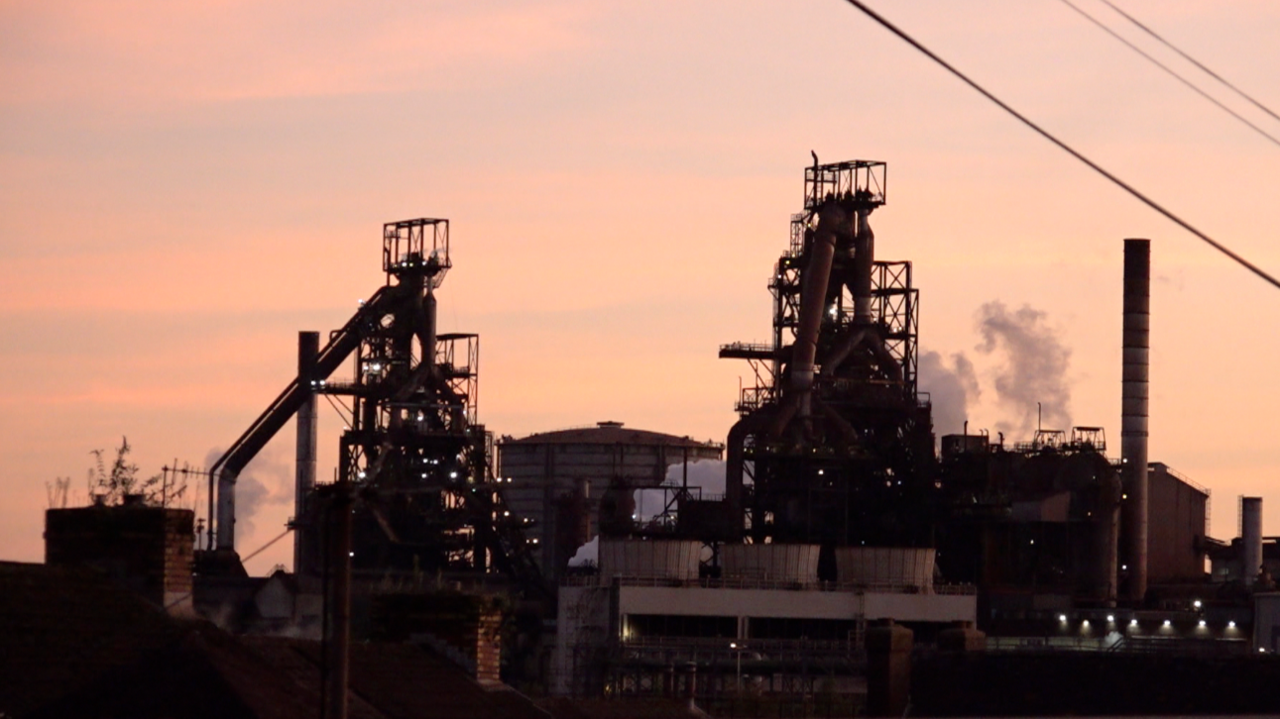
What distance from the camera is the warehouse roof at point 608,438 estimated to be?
10988 cm

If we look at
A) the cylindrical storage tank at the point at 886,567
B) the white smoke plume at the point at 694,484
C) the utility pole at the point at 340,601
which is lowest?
the cylindrical storage tank at the point at 886,567

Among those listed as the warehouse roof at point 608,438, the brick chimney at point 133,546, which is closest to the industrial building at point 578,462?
the warehouse roof at point 608,438

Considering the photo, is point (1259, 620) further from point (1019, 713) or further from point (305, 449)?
point (305, 449)

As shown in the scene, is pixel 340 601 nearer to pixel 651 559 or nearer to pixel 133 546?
pixel 133 546

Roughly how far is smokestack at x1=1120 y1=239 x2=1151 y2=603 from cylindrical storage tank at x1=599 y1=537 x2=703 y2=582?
1616cm

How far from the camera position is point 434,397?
9006 cm

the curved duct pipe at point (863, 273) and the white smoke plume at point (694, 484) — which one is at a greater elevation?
the curved duct pipe at point (863, 273)

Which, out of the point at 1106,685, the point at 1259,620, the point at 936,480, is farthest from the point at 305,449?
the point at 1106,685

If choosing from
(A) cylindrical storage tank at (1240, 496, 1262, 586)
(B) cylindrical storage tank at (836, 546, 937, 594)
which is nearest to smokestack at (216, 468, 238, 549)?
(B) cylindrical storage tank at (836, 546, 937, 594)

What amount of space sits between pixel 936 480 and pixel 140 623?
215 feet

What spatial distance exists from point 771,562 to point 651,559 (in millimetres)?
4228

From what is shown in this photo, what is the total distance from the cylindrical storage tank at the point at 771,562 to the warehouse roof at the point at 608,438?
29.9m

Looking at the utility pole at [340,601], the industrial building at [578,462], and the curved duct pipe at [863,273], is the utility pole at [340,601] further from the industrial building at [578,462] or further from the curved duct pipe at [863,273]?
the industrial building at [578,462]

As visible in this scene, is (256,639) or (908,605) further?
(908,605)
